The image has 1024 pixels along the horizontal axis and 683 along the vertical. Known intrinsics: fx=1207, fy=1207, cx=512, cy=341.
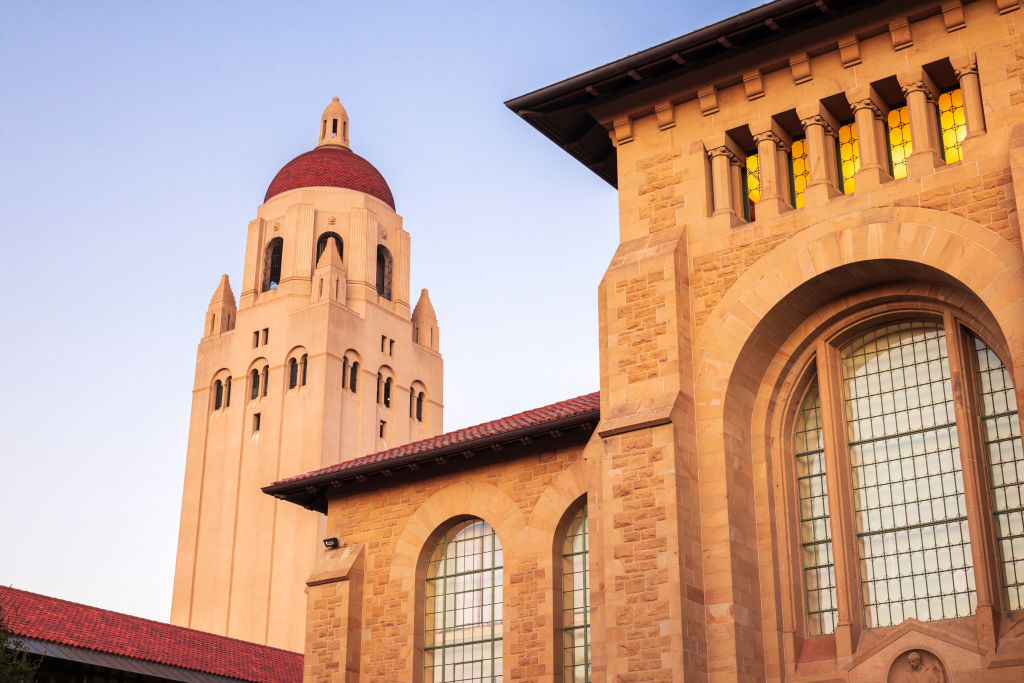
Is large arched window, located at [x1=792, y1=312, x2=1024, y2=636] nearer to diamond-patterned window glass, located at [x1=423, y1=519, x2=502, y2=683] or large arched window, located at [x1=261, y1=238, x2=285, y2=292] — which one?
diamond-patterned window glass, located at [x1=423, y1=519, x2=502, y2=683]

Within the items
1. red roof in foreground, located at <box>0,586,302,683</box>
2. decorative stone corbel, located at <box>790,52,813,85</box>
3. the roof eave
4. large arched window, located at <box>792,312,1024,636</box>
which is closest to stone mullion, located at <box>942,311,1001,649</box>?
large arched window, located at <box>792,312,1024,636</box>

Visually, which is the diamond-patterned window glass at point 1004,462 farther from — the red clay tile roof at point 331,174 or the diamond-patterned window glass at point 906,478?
the red clay tile roof at point 331,174

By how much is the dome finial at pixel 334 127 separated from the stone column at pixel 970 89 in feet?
206

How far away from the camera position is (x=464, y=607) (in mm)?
23641

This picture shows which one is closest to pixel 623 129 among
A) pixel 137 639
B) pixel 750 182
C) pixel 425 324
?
pixel 750 182

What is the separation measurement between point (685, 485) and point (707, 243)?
4023 mm

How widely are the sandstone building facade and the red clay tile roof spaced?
5099 centimetres

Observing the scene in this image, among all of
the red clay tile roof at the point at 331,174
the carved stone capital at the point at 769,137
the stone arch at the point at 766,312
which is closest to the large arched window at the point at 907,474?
the stone arch at the point at 766,312

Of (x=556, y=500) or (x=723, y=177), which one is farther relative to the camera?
(x=556, y=500)

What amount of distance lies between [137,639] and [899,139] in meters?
22.7

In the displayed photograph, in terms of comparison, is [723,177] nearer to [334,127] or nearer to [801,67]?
[801,67]

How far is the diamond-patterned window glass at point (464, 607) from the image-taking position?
23.1 m

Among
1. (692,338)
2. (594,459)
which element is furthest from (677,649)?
(692,338)

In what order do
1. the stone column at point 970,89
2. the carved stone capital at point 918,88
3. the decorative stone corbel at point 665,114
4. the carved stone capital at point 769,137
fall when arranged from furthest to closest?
1. the decorative stone corbel at point 665,114
2. the carved stone capital at point 769,137
3. the carved stone capital at point 918,88
4. the stone column at point 970,89
